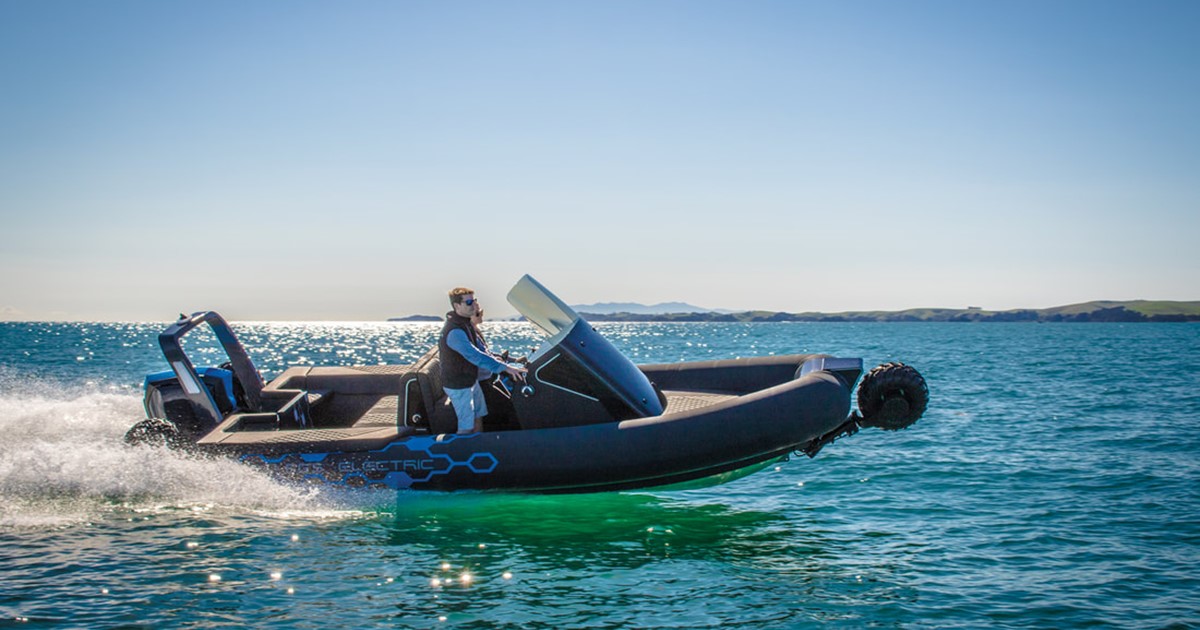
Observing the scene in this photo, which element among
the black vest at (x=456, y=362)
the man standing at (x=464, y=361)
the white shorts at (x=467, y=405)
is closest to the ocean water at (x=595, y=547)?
the white shorts at (x=467, y=405)

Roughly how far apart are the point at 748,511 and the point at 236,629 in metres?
5.45

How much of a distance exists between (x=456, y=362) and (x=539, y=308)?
3.61 ft

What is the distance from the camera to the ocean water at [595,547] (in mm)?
6480

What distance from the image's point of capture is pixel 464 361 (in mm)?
8938

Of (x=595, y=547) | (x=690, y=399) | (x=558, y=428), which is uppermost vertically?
(x=690, y=399)

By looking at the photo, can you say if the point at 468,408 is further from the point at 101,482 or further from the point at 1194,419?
the point at 1194,419

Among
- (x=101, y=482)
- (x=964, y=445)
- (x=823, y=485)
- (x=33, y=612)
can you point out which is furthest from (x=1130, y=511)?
(x=101, y=482)

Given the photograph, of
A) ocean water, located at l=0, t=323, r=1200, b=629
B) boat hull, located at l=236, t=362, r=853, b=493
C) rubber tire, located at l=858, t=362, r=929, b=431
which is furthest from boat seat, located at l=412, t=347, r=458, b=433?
rubber tire, located at l=858, t=362, r=929, b=431

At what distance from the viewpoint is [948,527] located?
9.00 meters

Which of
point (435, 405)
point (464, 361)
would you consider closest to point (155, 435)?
point (435, 405)

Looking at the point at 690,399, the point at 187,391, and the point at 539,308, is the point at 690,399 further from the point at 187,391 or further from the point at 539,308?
the point at 187,391

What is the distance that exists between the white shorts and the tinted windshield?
0.90 m

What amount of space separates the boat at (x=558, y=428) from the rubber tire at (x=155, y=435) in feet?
0.05

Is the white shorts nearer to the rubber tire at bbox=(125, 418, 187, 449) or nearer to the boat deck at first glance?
the boat deck
